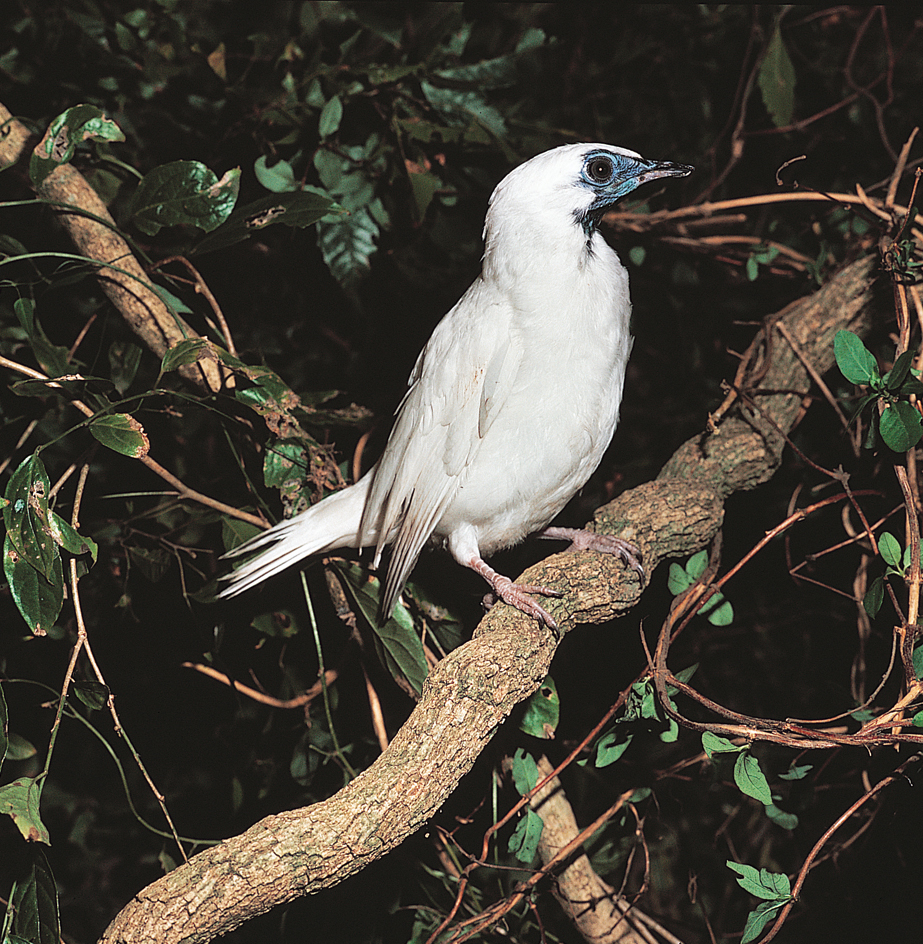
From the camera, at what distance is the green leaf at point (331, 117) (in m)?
1.90

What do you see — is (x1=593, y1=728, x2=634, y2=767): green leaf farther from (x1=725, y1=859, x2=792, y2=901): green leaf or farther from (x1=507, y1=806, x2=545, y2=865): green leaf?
(x1=725, y1=859, x2=792, y2=901): green leaf

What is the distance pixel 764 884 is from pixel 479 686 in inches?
20.5

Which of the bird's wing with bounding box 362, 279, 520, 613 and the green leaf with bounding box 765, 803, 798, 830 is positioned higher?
the bird's wing with bounding box 362, 279, 520, 613

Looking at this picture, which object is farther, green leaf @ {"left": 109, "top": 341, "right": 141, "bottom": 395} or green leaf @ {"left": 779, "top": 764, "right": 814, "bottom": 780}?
green leaf @ {"left": 109, "top": 341, "right": 141, "bottom": 395}

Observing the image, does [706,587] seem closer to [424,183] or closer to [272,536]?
[272,536]

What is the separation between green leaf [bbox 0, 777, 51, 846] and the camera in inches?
45.9

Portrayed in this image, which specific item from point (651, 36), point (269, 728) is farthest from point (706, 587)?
point (651, 36)

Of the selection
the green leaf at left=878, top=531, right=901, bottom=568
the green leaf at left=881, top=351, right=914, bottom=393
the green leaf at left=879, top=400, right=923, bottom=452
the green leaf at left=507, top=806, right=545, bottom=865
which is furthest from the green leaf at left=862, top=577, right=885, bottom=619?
the green leaf at left=507, top=806, right=545, bottom=865

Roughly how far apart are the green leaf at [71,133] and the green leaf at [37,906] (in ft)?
4.27

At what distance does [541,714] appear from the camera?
1.64m

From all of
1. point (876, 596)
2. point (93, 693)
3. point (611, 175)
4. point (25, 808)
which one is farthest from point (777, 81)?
point (25, 808)

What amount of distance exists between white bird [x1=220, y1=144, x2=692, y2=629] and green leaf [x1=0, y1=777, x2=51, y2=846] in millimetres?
584

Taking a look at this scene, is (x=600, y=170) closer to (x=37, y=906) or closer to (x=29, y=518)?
(x=29, y=518)

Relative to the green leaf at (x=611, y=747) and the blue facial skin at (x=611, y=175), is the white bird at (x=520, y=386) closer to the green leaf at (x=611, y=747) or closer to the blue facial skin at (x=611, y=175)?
the blue facial skin at (x=611, y=175)
